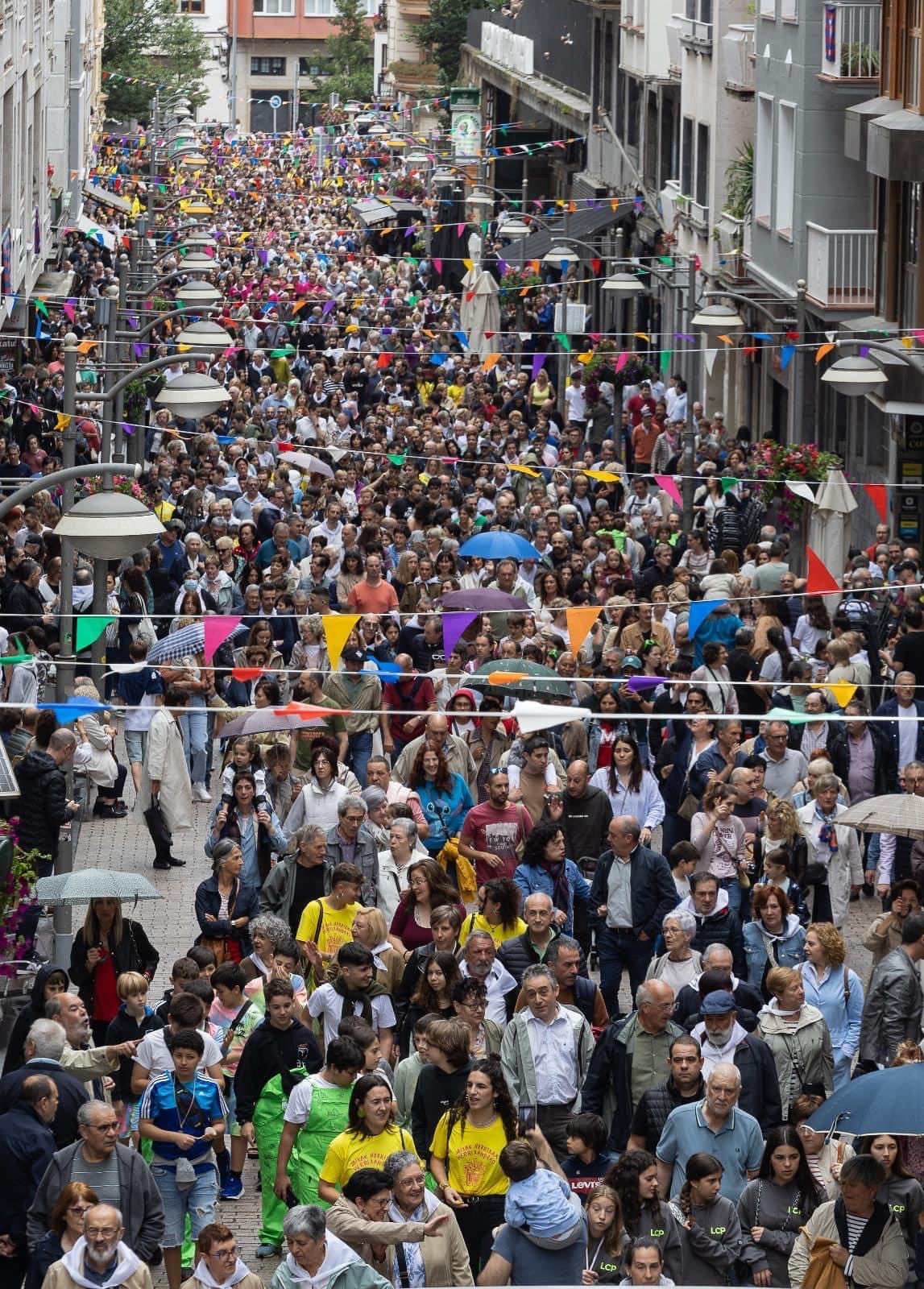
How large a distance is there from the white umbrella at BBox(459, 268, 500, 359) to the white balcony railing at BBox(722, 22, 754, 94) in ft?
18.5

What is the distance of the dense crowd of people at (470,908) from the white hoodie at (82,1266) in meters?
0.02

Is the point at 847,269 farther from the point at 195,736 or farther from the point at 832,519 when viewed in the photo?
the point at 195,736

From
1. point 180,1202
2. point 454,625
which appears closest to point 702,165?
point 454,625

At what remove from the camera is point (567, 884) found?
1367 centimetres

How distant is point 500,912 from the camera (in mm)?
12648

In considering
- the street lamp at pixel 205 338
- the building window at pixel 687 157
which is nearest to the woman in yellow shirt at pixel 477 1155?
the street lamp at pixel 205 338

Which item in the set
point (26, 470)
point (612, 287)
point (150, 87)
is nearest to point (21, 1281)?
point (26, 470)

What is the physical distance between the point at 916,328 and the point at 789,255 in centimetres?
623

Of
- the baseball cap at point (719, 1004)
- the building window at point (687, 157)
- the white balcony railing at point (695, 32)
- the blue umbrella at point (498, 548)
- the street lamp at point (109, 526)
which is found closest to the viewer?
the baseball cap at point (719, 1004)

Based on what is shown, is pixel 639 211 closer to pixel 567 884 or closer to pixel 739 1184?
pixel 567 884

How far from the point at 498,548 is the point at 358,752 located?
12.4 ft

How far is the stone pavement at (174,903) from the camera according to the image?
40.1ft

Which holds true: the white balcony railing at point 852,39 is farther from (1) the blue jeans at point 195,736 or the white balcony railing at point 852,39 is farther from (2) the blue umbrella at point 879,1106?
(2) the blue umbrella at point 879,1106

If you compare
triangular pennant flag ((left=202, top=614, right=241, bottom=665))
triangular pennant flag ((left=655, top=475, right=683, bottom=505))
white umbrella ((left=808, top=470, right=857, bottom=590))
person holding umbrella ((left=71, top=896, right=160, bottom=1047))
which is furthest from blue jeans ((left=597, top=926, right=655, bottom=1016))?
white umbrella ((left=808, top=470, right=857, bottom=590))
